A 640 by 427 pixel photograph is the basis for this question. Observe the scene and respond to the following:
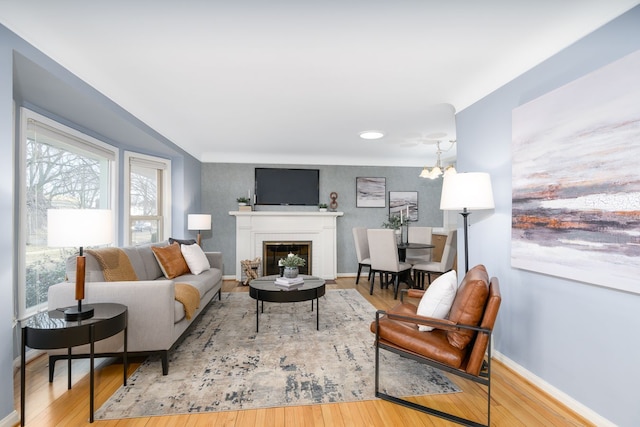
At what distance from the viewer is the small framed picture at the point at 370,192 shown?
Answer: 6508mm

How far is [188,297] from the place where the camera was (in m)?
2.90

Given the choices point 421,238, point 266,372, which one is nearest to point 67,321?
point 266,372

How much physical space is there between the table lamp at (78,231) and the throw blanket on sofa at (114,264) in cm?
62

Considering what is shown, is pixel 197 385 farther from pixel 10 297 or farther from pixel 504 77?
pixel 504 77

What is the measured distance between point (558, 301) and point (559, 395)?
A: 24.1 inches

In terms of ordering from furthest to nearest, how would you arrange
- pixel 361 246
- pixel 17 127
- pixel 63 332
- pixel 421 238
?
pixel 421 238 → pixel 361 246 → pixel 17 127 → pixel 63 332

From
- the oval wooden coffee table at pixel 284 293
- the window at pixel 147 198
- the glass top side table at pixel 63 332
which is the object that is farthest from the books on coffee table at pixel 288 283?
the window at pixel 147 198

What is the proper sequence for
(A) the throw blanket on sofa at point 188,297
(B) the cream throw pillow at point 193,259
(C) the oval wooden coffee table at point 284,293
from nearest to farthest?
(A) the throw blanket on sofa at point 188,297
(C) the oval wooden coffee table at point 284,293
(B) the cream throw pillow at point 193,259

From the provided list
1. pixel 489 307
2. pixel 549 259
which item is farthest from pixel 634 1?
pixel 489 307

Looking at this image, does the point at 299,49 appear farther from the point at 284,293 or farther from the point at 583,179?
the point at 284,293

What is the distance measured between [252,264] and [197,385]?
137 inches

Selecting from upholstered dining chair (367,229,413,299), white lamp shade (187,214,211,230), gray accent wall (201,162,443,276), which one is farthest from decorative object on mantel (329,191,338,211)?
white lamp shade (187,214,211,230)

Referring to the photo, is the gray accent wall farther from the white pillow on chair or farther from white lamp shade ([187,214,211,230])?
the white pillow on chair

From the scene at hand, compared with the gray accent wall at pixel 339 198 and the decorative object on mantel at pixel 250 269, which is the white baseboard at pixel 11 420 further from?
the gray accent wall at pixel 339 198
